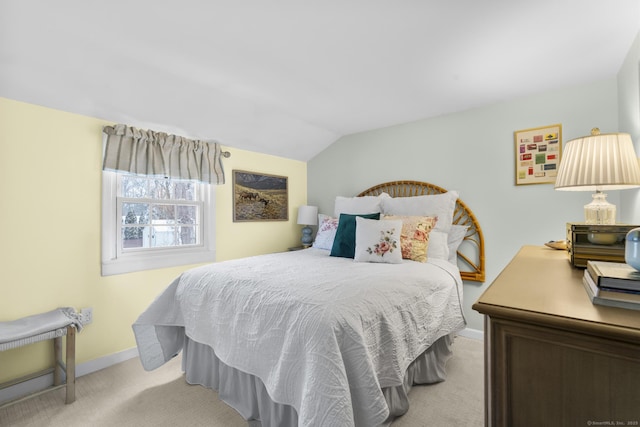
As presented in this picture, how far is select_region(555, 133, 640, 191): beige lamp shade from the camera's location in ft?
4.42

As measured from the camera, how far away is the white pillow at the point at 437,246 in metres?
2.65

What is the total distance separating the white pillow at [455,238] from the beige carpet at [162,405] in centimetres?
96

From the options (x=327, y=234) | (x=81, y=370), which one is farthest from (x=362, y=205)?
(x=81, y=370)

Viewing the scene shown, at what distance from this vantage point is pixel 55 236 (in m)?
2.18

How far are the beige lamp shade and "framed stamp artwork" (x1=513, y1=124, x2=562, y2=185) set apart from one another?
126cm

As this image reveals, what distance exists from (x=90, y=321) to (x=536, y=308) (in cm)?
292

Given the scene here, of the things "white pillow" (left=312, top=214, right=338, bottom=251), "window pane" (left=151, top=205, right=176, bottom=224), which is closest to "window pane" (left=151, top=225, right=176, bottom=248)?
"window pane" (left=151, top=205, right=176, bottom=224)

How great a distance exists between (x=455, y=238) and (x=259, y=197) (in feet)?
7.36

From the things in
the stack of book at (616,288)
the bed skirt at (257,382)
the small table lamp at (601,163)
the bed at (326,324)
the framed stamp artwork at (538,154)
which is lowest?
the bed skirt at (257,382)

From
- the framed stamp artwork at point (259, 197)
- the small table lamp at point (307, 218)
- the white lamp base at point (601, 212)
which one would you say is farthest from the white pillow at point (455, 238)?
the framed stamp artwork at point (259, 197)

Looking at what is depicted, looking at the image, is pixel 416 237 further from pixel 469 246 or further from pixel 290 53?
pixel 290 53

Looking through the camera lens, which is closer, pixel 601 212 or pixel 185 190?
pixel 601 212

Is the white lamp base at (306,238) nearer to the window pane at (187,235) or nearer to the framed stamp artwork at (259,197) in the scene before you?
the framed stamp artwork at (259,197)

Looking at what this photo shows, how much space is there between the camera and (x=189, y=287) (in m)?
2.00
